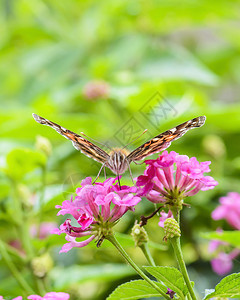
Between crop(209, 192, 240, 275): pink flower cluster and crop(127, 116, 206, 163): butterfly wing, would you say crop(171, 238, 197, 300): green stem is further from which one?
crop(209, 192, 240, 275): pink flower cluster

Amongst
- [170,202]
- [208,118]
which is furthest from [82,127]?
[170,202]

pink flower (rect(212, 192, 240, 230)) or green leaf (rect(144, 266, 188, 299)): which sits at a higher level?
pink flower (rect(212, 192, 240, 230))

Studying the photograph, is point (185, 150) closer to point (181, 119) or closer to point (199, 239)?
point (181, 119)

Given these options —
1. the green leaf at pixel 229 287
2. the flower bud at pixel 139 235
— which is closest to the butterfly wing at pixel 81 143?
the flower bud at pixel 139 235

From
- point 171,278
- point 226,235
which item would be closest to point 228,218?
point 226,235

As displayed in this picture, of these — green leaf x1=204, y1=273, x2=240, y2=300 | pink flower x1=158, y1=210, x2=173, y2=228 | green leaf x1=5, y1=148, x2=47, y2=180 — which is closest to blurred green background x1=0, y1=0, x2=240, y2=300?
green leaf x1=5, y1=148, x2=47, y2=180

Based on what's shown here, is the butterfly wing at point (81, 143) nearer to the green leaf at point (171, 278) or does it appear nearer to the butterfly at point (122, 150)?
the butterfly at point (122, 150)

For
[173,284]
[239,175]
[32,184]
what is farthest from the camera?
[239,175]
